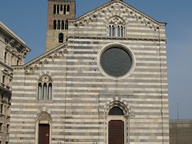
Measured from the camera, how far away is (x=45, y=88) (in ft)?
81.7

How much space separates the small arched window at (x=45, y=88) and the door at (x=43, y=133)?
2.12 meters

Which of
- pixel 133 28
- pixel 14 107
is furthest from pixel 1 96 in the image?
pixel 133 28

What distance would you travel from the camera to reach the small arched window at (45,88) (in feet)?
81.0

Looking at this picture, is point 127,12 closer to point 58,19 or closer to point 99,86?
point 99,86

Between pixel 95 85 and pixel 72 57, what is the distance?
291 centimetres

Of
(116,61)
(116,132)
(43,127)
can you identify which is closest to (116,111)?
(116,132)

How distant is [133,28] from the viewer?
1035 inches

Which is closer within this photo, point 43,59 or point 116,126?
point 116,126

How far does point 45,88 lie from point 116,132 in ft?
21.1

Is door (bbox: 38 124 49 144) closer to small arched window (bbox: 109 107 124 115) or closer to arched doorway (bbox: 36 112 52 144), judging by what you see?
arched doorway (bbox: 36 112 52 144)

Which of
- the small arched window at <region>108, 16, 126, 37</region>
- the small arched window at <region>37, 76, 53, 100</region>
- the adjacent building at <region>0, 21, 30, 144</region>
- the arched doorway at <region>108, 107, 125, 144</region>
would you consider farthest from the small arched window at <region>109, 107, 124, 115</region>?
the adjacent building at <region>0, 21, 30, 144</region>

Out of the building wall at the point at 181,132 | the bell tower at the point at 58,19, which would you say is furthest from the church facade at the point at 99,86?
the bell tower at the point at 58,19

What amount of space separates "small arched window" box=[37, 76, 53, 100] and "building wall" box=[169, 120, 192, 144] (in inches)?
529

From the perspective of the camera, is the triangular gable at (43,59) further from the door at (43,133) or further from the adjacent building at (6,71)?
the adjacent building at (6,71)
